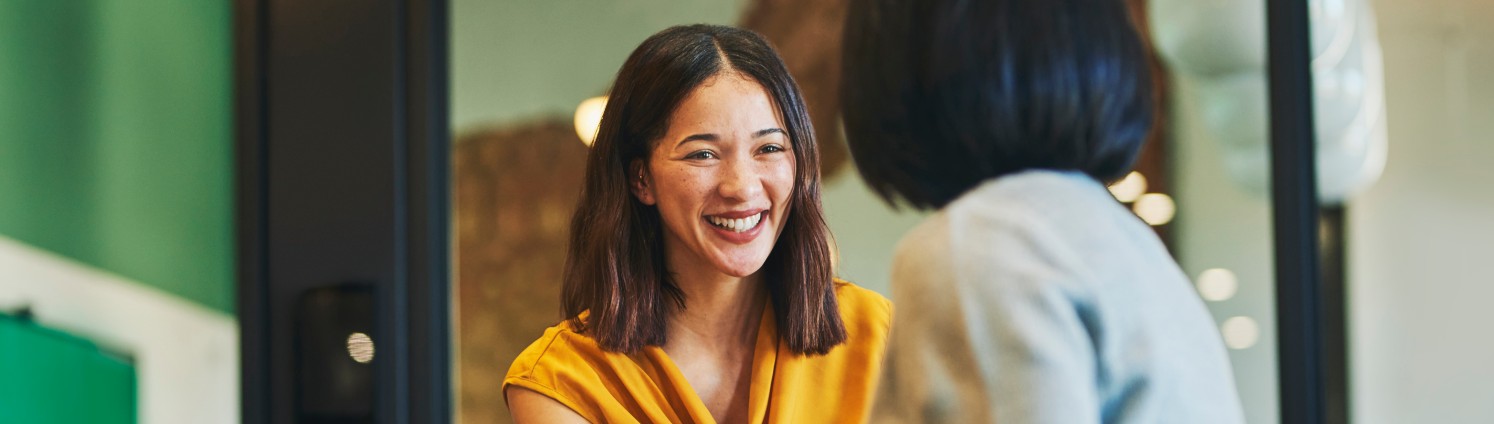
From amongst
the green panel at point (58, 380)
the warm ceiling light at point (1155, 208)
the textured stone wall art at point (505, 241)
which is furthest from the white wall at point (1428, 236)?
the green panel at point (58, 380)

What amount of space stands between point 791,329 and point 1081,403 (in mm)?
218

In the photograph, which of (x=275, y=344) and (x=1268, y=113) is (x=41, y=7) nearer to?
(x=275, y=344)

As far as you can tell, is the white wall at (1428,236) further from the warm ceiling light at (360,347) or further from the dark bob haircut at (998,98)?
the warm ceiling light at (360,347)

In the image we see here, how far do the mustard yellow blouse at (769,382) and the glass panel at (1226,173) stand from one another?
217 millimetres

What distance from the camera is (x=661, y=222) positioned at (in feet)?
2.97

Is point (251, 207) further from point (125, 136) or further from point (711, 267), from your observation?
point (711, 267)

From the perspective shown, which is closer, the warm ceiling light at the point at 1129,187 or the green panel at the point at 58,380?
the warm ceiling light at the point at 1129,187

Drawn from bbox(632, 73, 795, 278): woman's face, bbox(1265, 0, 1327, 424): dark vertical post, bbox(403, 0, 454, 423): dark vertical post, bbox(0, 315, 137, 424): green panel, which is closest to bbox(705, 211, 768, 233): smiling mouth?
bbox(632, 73, 795, 278): woman's face

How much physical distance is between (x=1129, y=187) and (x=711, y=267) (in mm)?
284

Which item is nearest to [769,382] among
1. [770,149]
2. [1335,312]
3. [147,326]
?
→ [770,149]

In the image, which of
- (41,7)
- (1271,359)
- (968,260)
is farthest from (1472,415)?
(41,7)

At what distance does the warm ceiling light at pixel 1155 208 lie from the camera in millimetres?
885

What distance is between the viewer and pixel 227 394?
1.05 m

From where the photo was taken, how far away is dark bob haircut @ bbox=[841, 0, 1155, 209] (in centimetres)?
87
